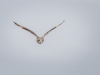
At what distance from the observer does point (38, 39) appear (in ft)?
105

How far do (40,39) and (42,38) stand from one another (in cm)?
43

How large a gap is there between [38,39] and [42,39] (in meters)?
0.65

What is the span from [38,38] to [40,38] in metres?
0.33

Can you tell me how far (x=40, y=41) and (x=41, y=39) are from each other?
0.37 meters

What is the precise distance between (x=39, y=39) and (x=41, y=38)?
0.39 meters

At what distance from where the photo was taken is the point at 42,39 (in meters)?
32.2

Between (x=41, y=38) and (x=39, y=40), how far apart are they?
481mm

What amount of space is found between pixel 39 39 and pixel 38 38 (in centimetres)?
28

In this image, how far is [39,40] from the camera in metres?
32.1

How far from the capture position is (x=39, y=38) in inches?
1268

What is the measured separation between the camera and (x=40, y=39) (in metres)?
32.1

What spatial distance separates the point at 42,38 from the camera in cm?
3234

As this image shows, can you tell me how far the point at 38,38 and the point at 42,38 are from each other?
0.66 meters

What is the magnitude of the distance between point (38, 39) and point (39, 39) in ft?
0.55
